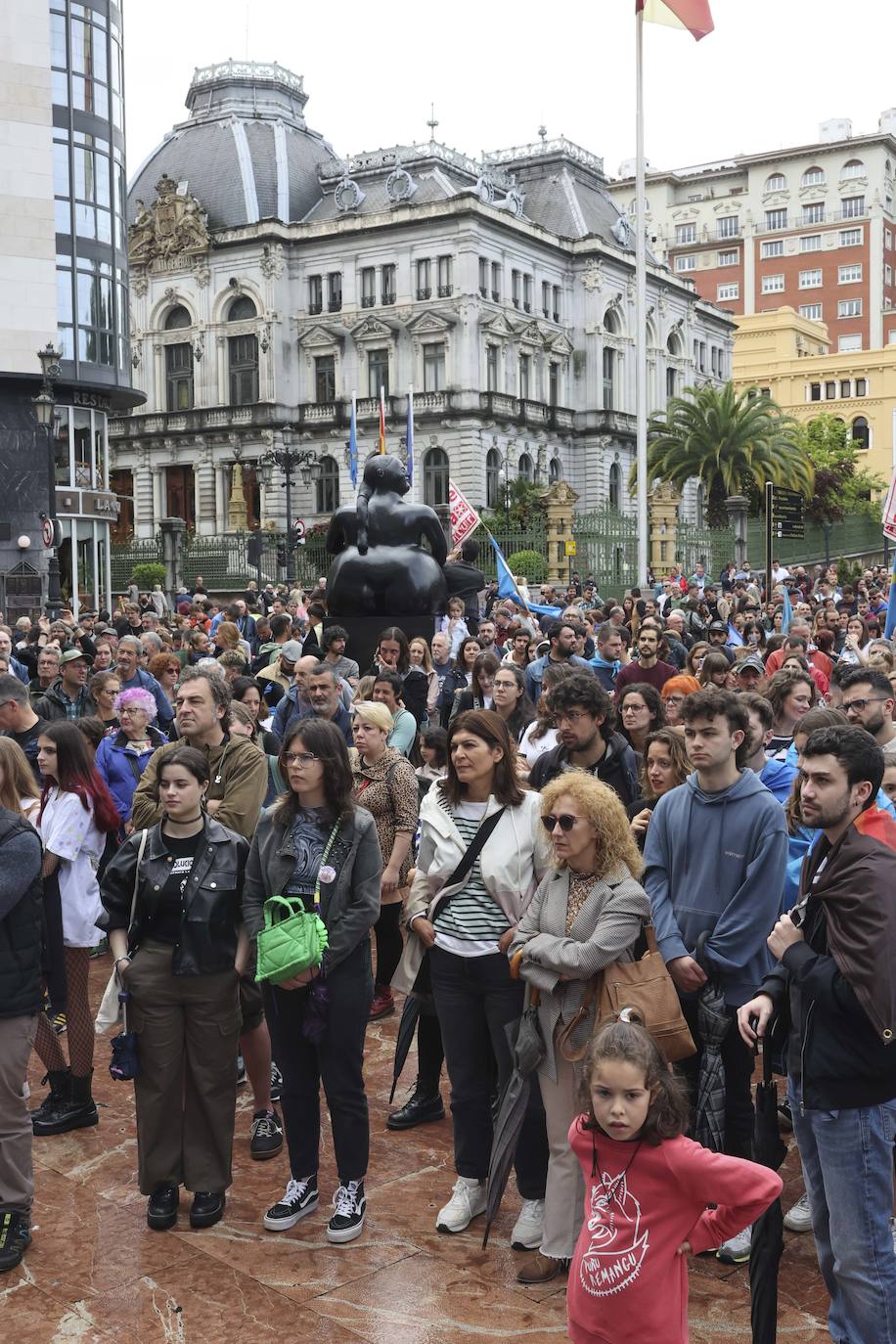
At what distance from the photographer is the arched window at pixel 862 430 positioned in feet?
263

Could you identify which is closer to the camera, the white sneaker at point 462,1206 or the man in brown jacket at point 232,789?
the white sneaker at point 462,1206

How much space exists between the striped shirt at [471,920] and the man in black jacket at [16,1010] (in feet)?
5.11

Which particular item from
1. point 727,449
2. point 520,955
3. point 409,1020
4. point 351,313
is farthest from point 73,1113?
point 351,313

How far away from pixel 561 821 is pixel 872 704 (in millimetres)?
2703

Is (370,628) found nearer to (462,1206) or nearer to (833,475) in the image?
(462,1206)

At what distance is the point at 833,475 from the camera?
206 ft

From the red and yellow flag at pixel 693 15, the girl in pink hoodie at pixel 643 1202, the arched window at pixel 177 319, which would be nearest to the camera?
the girl in pink hoodie at pixel 643 1202

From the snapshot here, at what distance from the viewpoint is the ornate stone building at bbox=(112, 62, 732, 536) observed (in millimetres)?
60406

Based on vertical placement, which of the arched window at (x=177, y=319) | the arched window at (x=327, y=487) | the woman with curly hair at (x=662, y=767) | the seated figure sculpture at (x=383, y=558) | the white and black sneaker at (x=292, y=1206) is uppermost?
the arched window at (x=177, y=319)

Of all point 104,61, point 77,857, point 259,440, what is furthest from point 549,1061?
point 259,440

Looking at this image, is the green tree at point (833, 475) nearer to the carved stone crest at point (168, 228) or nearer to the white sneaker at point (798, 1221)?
the carved stone crest at point (168, 228)

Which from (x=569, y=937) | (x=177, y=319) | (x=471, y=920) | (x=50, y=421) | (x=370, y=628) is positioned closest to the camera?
(x=569, y=937)

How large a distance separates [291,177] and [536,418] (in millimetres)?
17694

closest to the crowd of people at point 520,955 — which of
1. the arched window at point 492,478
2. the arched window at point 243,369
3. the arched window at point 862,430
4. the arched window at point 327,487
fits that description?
the arched window at point 492,478
